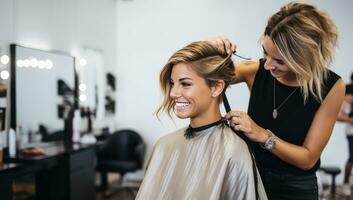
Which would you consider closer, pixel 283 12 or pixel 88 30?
pixel 283 12

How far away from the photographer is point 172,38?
4.21m

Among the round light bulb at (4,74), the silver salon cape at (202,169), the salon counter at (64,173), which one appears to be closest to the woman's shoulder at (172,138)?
the silver salon cape at (202,169)

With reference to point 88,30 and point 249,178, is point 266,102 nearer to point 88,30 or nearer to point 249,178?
point 249,178

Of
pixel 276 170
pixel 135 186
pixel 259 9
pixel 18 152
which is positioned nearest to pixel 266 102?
pixel 276 170

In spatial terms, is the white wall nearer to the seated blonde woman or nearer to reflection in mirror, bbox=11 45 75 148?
reflection in mirror, bbox=11 45 75 148

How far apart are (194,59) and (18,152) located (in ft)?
6.41

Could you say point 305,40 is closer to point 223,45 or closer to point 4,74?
point 223,45

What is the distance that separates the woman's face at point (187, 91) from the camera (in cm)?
107

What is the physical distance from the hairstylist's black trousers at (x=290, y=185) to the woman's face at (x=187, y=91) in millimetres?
288

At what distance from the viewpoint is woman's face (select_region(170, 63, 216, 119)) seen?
1.07m

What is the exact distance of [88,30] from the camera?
3.92 m

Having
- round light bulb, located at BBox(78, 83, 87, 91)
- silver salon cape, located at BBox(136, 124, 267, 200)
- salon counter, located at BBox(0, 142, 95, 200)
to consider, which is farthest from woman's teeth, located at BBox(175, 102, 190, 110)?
round light bulb, located at BBox(78, 83, 87, 91)

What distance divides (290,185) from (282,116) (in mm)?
208

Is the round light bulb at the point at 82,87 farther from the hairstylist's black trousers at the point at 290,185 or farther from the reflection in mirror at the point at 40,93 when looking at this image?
the hairstylist's black trousers at the point at 290,185
